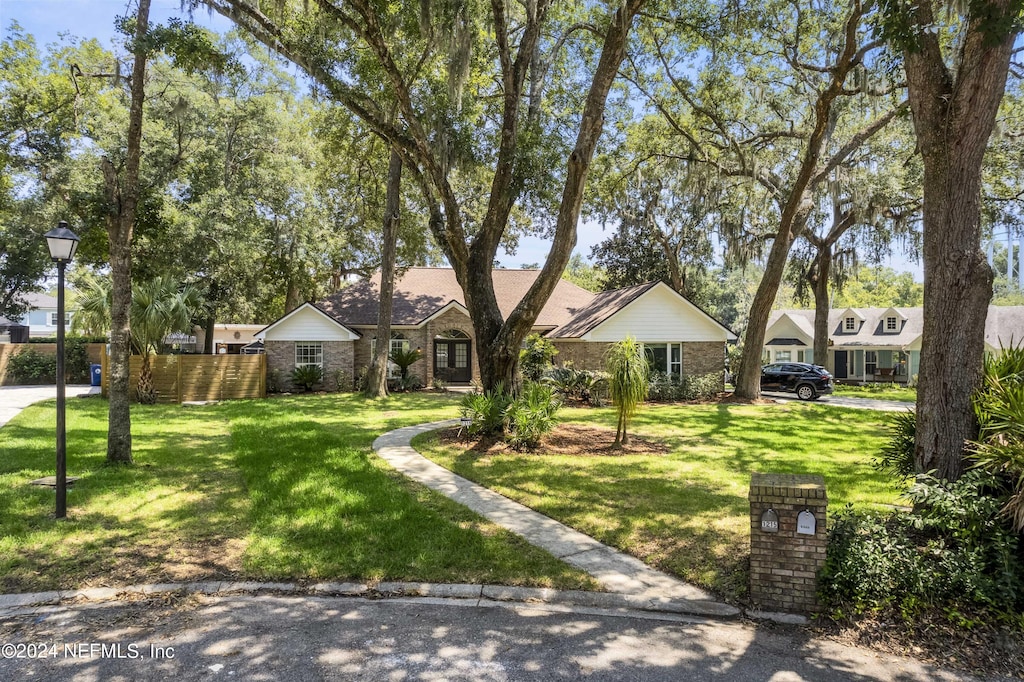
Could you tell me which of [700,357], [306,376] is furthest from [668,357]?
[306,376]

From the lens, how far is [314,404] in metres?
18.2

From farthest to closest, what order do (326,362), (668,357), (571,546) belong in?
(326,362)
(668,357)
(571,546)

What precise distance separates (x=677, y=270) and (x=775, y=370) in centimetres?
736

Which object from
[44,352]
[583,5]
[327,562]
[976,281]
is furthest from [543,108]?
[44,352]

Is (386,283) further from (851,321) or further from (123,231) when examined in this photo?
(851,321)

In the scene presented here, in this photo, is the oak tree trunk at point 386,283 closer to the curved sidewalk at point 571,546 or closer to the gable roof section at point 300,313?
the gable roof section at point 300,313

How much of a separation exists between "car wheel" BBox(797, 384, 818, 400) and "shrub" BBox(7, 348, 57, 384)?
33.6 meters

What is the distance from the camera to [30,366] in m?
26.5

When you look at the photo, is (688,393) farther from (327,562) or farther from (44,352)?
(44,352)

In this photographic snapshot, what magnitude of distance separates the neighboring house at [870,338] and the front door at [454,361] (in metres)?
17.6

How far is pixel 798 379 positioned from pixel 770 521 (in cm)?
2109

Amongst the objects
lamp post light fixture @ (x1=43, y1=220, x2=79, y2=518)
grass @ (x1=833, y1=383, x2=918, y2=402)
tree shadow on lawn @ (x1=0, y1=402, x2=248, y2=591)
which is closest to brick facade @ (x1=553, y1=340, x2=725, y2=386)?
grass @ (x1=833, y1=383, x2=918, y2=402)

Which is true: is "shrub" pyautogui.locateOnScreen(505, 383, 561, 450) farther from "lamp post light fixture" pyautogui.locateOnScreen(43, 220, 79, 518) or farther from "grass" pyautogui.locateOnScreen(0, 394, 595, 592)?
"lamp post light fixture" pyautogui.locateOnScreen(43, 220, 79, 518)

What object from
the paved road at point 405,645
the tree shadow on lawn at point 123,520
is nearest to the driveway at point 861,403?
the paved road at point 405,645
